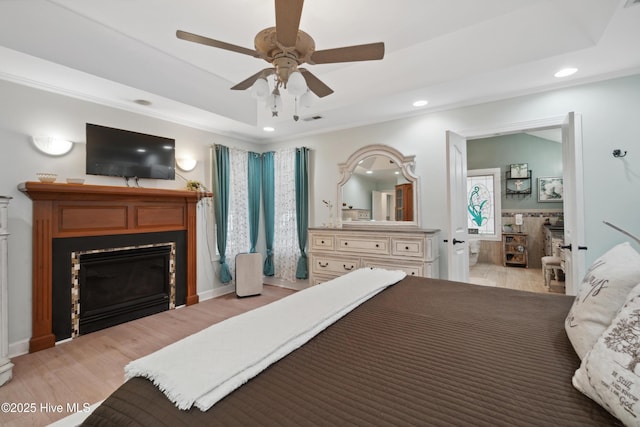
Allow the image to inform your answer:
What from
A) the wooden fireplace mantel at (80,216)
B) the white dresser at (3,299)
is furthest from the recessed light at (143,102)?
the white dresser at (3,299)

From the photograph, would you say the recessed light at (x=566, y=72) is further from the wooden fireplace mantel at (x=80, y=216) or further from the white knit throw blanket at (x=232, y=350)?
the wooden fireplace mantel at (x=80, y=216)

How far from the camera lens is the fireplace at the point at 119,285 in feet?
9.08

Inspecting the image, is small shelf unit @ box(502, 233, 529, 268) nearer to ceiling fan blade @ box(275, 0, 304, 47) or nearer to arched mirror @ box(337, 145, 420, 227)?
arched mirror @ box(337, 145, 420, 227)

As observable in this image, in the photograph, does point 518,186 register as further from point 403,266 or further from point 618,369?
point 618,369

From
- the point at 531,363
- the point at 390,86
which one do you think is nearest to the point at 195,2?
the point at 390,86

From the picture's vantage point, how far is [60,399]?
1.84 m

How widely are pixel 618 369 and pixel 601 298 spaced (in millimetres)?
377

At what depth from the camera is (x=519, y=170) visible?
18.9ft

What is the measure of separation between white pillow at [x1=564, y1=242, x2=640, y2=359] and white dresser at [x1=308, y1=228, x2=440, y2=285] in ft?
6.33

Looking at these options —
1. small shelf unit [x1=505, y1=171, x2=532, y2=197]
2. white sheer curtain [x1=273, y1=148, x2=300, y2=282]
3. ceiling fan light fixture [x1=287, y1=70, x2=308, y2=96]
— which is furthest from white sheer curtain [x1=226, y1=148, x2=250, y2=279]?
small shelf unit [x1=505, y1=171, x2=532, y2=197]

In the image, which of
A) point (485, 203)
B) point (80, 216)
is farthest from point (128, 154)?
point (485, 203)

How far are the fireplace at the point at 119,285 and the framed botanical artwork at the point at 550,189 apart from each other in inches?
267

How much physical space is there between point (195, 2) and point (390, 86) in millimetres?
1856

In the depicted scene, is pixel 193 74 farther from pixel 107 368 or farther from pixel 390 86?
pixel 107 368
